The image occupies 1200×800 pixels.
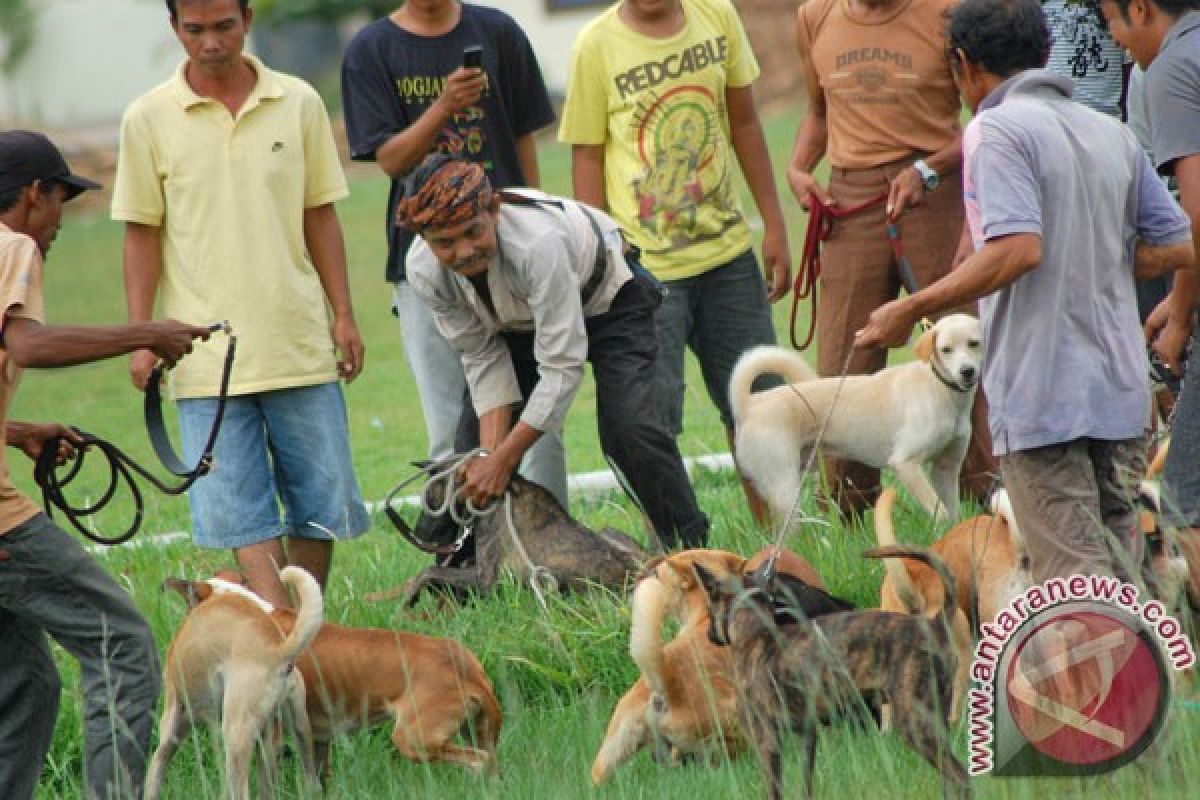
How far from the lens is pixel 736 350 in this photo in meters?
8.09

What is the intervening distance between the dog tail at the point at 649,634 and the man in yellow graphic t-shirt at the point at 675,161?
8.18ft

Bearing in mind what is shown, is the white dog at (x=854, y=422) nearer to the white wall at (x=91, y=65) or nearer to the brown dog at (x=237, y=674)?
the brown dog at (x=237, y=674)

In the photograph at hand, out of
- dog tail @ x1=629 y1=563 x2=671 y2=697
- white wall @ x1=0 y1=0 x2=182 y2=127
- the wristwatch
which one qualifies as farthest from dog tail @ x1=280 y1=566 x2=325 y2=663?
white wall @ x1=0 y1=0 x2=182 y2=127

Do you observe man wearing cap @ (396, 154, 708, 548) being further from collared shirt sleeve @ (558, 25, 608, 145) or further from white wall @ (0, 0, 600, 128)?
white wall @ (0, 0, 600, 128)

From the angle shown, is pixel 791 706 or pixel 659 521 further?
pixel 659 521

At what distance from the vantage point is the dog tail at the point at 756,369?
7715mm

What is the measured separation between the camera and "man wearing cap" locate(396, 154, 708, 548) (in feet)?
21.2

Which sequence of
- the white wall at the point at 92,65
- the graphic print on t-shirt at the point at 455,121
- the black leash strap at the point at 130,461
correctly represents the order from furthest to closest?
the white wall at the point at 92,65
the graphic print on t-shirt at the point at 455,121
the black leash strap at the point at 130,461

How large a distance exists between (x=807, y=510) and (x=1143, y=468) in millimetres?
2431

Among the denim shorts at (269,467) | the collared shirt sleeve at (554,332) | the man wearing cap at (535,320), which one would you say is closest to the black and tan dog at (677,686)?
the collared shirt sleeve at (554,332)

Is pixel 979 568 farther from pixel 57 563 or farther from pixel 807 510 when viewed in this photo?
pixel 57 563

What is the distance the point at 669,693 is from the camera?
18.1 ft

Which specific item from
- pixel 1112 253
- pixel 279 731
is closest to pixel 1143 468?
pixel 1112 253

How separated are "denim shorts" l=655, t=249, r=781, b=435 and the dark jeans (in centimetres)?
69
